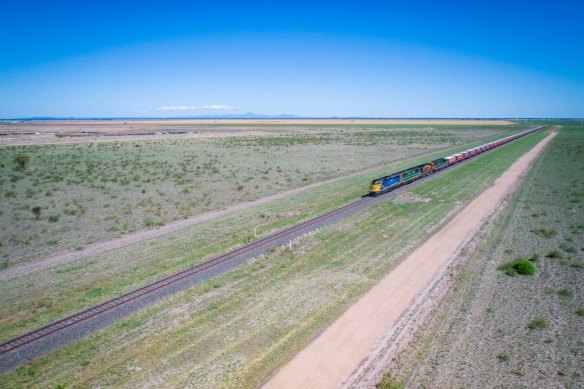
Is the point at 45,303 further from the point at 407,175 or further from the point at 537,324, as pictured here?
the point at 407,175

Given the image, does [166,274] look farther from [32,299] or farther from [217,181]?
[217,181]

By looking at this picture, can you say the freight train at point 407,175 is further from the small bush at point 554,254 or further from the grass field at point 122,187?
the small bush at point 554,254

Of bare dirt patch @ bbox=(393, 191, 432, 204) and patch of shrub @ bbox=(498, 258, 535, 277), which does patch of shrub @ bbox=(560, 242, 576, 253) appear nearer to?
patch of shrub @ bbox=(498, 258, 535, 277)

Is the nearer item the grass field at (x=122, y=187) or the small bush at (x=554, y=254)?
the small bush at (x=554, y=254)

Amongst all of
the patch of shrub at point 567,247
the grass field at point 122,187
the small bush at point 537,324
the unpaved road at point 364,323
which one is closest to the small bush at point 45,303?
the grass field at point 122,187

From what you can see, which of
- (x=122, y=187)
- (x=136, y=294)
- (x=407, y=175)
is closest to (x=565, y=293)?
(x=136, y=294)

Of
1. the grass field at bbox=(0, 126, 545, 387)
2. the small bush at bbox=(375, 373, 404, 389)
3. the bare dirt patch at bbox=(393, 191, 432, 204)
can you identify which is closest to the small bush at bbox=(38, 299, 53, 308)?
the grass field at bbox=(0, 126, 545, 387)
